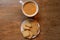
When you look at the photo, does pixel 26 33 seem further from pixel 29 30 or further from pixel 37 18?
pixel 37 18

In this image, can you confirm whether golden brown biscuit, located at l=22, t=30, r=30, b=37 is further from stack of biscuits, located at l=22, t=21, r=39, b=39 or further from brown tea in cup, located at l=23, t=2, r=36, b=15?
brown tea in cup, located at l=23, t=2, r=36, b=15

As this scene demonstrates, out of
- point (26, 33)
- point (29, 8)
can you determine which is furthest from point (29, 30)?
point (29, 8)

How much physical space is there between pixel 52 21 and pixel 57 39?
12 cm

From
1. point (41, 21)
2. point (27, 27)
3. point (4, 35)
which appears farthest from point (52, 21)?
point (4, 35)

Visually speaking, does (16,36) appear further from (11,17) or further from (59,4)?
(59,4)

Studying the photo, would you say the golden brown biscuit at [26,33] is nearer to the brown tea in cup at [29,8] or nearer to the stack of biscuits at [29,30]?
the stack of biscuits at [29,30]

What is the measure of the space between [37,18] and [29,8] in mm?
96

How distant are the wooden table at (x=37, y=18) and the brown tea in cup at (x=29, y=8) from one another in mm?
65

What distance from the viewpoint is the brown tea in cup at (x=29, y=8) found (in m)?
1.04

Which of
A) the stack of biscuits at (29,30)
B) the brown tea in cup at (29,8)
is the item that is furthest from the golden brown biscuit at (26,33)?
the brown tea in cup at (29,8)

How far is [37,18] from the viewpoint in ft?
3.58

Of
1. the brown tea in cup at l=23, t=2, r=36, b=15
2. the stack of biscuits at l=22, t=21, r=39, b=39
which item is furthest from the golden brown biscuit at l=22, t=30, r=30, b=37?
the brown tea in cup at l=23, t=2, r=36, b=15

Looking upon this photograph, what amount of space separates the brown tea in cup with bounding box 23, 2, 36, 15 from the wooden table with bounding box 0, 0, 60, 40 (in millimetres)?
65

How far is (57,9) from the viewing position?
1.10 meters
